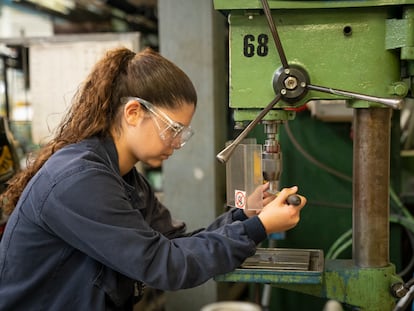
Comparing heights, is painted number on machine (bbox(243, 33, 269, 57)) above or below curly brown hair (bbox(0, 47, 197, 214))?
above

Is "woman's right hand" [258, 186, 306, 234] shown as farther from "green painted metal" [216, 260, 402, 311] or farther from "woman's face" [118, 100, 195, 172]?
"woman's face" [118, 100, 195, 172]

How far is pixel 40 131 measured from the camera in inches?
85.7

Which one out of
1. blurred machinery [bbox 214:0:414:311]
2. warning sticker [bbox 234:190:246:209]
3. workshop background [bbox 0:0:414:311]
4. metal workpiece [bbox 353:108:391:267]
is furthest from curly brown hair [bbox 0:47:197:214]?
workshop background [bbox 0:0:414:311]

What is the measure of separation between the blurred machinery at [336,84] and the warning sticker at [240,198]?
7 centimetres

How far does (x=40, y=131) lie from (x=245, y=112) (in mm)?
1343

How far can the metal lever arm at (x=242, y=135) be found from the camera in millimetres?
970

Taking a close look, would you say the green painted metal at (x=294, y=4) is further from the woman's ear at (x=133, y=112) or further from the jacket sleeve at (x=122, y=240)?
the jacket sleeve at (x=122, y=240)

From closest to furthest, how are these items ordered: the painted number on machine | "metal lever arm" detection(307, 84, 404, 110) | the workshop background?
1. "metal lever arm" detection(307, 84, 404, 110)
2. the painted number on machine
3. the workshop background

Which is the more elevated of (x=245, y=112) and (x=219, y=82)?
(x=219, y=82)

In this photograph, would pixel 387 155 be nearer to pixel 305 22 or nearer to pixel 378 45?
pixel 378 45

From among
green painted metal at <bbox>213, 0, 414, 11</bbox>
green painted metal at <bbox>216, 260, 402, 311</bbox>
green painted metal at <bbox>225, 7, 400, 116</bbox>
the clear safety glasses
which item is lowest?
green painted metal at <bbox>216, 260, 402, 311</bbox>

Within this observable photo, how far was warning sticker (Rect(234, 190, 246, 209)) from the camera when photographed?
1.12 m

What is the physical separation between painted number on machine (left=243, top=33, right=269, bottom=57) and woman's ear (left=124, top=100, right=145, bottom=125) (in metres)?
0.26

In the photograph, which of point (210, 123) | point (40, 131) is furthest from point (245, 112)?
point (40, 131)
